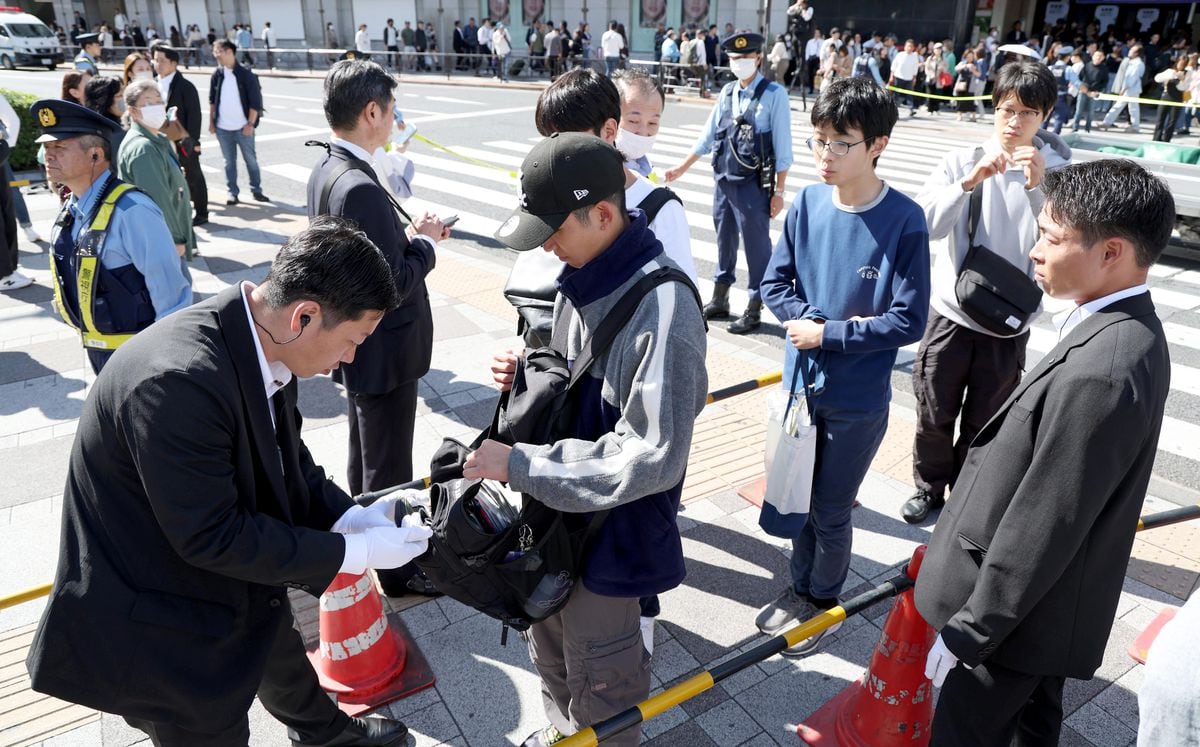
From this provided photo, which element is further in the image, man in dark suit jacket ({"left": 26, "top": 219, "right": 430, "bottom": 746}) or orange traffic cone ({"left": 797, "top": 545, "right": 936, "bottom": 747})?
orange traffic cone ({"left": 797, "top": 545, "right": 936, "bottom": 747})

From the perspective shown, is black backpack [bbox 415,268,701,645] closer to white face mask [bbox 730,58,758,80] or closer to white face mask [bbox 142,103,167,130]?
white face mask [bbox 730,58,758,80]

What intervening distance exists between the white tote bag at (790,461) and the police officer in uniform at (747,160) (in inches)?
131

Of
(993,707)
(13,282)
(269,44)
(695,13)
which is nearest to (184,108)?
(13,282)

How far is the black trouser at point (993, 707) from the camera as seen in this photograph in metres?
2.26

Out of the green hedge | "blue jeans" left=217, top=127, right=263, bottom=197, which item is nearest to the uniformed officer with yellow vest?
"blue jeans" left=217, top=127, right=263, bottom=197

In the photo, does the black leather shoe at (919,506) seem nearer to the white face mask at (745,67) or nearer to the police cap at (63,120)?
the white face mask at (745,67)

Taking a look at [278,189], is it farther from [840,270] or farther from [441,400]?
[840,270]

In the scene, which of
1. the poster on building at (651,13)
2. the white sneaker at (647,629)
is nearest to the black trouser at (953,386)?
the white sneaker at (647,629)

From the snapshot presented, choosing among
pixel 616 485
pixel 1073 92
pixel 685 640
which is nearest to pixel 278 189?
pixel 685 640

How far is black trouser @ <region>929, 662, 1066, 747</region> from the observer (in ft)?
7.41

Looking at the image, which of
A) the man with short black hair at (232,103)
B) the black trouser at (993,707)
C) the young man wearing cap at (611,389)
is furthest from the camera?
the man with short black hair at (232,103)

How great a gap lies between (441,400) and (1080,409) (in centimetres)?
A: 450

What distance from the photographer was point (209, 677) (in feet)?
7.11

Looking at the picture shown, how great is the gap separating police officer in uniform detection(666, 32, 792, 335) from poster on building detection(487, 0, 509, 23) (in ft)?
111
